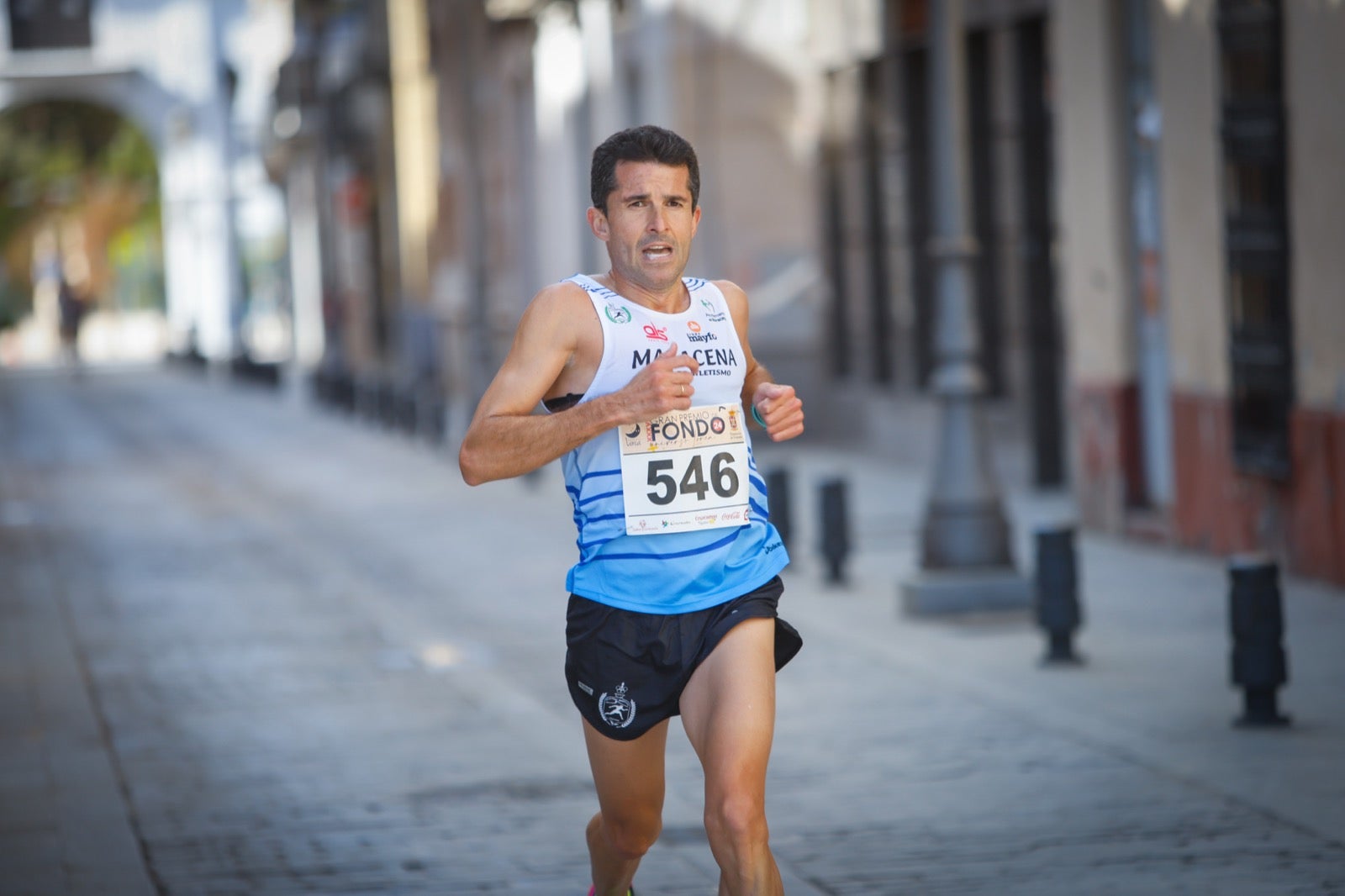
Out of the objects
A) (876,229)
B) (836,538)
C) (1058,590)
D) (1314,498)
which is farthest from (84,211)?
(1058,590)

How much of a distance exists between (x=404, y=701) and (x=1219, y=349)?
5.60 meters

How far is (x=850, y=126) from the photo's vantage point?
2233cm

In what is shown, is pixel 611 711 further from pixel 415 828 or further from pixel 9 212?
pixel 9 212

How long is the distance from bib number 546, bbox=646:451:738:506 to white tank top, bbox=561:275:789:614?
0.07m

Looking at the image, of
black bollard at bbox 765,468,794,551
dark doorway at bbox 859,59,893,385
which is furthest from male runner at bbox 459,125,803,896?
dark doorway at bbox 859,59,893,385

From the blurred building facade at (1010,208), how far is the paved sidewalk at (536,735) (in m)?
0.86

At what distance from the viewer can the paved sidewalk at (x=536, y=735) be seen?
7.04 metres

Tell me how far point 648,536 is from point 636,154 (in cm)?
86

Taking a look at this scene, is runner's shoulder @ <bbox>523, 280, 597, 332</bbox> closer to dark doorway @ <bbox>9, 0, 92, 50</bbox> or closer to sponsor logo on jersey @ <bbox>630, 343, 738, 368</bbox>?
sponsor logo on jersey @ <bbox>630, 343, 738, 368</bbox>

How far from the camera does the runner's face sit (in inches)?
205

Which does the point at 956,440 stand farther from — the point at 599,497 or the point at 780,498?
the point at 599,497

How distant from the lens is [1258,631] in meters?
8.51

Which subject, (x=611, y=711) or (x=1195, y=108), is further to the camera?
(x=1195, y=108)

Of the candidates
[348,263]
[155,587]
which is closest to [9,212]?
[348,263]
